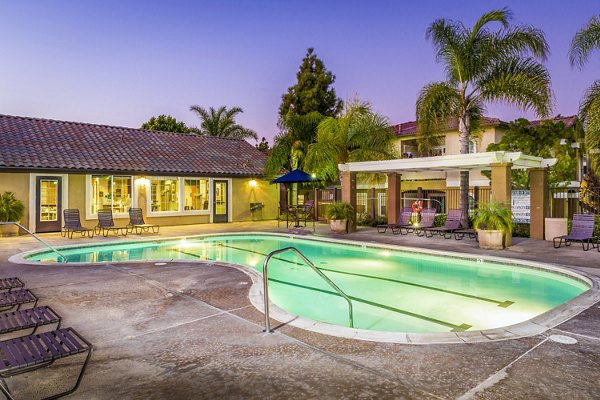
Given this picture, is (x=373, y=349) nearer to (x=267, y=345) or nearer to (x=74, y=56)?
(x=267, y=345)

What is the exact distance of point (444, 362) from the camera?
3928 millimetres

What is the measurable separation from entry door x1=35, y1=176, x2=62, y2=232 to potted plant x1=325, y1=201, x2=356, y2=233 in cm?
1121

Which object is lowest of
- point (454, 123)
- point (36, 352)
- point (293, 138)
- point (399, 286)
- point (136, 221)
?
point (399, 286)

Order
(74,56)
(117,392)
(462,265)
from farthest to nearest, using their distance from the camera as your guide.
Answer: (74,56), (462,265), (117,392)

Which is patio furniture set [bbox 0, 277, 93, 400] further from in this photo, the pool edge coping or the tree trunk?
the tree trunk

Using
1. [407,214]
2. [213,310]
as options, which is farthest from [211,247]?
[213,310]

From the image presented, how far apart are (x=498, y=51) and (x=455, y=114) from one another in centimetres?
258

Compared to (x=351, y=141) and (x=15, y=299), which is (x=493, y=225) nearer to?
(x=351, y=141)

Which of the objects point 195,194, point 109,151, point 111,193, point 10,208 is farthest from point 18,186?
point 195,194

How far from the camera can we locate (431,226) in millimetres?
15375

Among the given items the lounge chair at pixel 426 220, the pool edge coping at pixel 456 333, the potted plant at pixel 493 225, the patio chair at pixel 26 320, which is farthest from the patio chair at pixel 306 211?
the patio chair at pixel 26 320

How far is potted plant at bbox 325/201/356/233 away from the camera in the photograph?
16.0 metres

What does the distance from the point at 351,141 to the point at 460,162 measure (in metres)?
5.99

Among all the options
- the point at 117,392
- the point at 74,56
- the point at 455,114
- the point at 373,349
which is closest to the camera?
the point at 117,392
